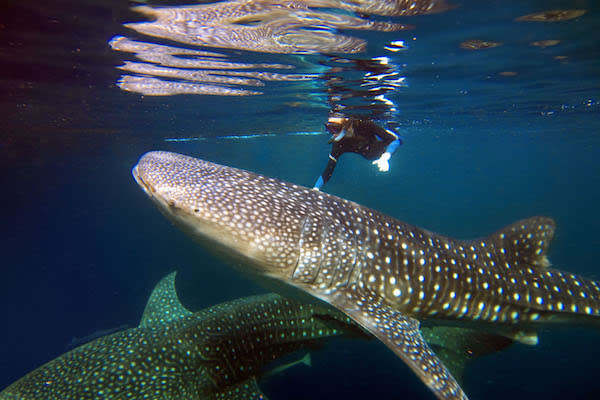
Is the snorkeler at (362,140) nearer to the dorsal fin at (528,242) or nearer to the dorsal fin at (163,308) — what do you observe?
the dorsal fin at (528,242)

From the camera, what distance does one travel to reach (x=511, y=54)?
9.20 meters

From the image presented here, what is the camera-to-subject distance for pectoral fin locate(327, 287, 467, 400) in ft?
9.41

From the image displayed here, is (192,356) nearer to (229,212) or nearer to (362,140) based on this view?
(229,212)

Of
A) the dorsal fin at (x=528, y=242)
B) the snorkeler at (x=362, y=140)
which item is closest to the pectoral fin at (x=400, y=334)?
the dorsal fin at (x=528, y=242)

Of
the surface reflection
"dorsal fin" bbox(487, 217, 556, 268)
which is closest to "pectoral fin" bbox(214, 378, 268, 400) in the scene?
"dorsal fin" bbox(487, 217, 556, 268)

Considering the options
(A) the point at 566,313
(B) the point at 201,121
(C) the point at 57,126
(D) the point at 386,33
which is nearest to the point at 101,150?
(C) the point at 57,126

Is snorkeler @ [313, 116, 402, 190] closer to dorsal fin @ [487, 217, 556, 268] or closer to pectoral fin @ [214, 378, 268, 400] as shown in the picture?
dorsal fin @ [487, 217, 556, 268]

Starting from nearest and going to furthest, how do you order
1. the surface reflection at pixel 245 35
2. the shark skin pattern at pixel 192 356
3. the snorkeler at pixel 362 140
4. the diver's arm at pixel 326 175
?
the shark skin pattern at pixel 192 356 < the surface reflection at pixel 245 35 < the diver's arm at pixel 326 175 < the snorkeler at pixel 362 140

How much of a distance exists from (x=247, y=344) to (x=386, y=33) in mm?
7038

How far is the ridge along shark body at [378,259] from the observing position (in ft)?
10.4

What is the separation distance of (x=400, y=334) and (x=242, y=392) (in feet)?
9.65

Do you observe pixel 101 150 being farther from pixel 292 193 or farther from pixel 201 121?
pixel 292 193

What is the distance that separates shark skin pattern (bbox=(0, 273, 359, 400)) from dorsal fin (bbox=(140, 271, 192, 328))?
160 centimetres

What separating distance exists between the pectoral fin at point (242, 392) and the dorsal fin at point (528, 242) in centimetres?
419
